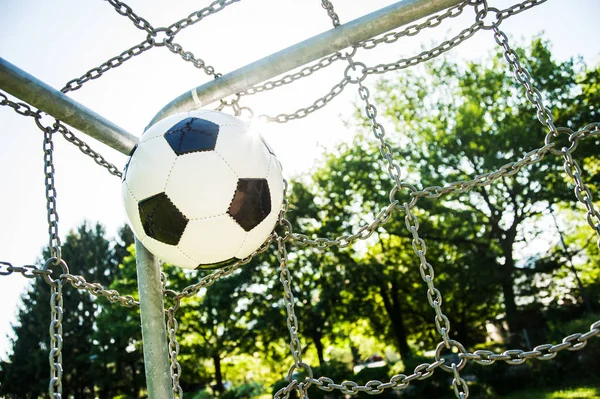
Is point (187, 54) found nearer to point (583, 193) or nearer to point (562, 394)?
point (583, 193)

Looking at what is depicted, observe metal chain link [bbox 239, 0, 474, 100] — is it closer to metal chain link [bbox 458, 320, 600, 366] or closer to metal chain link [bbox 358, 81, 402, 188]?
metal chain link [bbox 358, 81, 402, 188]

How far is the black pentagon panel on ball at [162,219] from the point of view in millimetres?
1539

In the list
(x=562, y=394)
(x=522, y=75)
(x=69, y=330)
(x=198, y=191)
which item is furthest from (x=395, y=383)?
(x=69, y=330)

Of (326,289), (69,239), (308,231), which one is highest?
(69,239)

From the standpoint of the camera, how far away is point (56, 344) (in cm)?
158

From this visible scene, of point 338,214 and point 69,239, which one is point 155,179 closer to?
point 338,214

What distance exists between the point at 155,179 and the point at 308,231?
14489 mm

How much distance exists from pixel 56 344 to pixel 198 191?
904 mm

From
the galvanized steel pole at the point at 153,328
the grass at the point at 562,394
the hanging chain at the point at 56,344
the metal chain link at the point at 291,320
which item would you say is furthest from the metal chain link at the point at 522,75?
the grass at the point at 562,394

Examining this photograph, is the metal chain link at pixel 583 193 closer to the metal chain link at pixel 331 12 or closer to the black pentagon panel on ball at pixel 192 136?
the metal chain link at pixel 331 12

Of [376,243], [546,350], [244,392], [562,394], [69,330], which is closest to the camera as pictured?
[546,350]

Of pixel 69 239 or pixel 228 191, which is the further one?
pixel 69 239

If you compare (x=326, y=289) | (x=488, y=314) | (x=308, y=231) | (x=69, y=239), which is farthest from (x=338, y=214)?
(x=69, y=239)

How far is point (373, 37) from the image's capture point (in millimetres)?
2062
